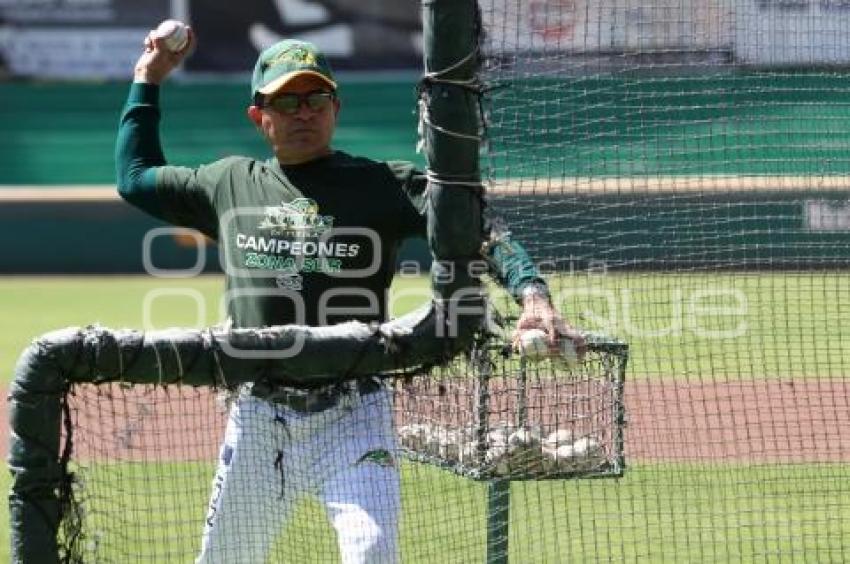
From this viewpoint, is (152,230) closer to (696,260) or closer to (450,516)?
(450,516)

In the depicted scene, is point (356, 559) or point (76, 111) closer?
point (356, 559)

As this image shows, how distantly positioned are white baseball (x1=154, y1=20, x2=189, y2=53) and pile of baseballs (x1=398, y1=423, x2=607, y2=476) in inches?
66.0

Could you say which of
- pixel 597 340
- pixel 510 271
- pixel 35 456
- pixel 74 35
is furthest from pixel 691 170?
pixel 74 35

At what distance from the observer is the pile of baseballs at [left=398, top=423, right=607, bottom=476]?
545cm

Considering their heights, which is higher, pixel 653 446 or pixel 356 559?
pixel 653 446

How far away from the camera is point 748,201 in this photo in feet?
19.4

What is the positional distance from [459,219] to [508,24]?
4.14 ft

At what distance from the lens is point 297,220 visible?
493 centimetres

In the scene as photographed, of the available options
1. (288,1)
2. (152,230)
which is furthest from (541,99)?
(288,1)

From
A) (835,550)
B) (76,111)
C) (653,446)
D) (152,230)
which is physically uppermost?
(76,111)

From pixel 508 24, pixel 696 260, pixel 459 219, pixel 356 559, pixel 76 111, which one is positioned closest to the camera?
pixel 459 219

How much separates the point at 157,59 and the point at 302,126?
49cm

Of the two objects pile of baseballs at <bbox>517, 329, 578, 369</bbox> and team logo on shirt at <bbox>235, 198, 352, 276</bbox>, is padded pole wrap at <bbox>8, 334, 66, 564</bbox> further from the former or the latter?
pile of baseballs at <bbox>517, 329, 578, 369</bbox>

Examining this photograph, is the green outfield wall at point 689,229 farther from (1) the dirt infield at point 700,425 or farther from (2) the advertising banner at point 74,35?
(2) the advertising banner at point 74,35
